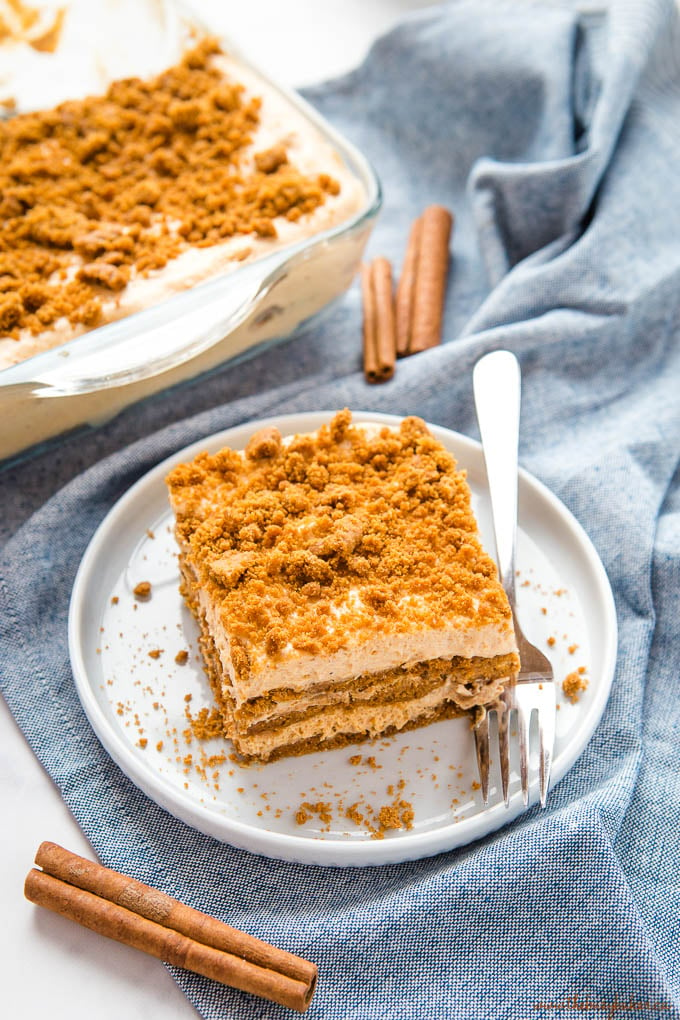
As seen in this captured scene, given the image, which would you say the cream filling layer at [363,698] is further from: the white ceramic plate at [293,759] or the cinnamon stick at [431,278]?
the cinnamon stick at [431,278]

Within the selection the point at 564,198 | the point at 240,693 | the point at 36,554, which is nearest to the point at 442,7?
the point at 564,198

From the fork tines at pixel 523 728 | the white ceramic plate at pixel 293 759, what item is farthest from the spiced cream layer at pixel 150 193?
the fork tines at pixel 523 728

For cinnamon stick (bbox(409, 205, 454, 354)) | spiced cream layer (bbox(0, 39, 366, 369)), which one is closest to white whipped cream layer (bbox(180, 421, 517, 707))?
spiced cream layer (bbox(0, 39, 366, 369))

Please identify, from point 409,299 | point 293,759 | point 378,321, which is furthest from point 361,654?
point 409,299

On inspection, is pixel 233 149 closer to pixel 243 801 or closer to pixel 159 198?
pixel 159 198

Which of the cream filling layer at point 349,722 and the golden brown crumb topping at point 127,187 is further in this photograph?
the golden brown crumb topping at point 127,187

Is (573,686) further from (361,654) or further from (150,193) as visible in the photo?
(150,193)

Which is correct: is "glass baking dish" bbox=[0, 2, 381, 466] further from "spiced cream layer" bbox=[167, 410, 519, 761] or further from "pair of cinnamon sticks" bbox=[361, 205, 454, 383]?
"spiced cream layer" bbox=[167, 410, 519, 761]
